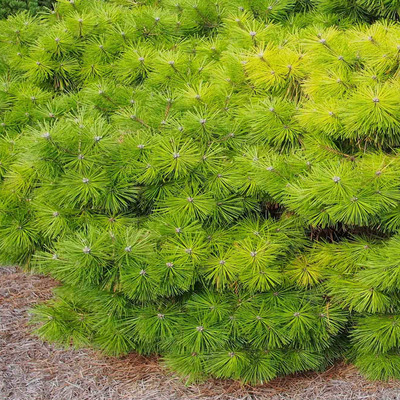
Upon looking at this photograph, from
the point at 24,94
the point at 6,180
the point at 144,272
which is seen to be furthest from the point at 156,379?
the point at 24,94

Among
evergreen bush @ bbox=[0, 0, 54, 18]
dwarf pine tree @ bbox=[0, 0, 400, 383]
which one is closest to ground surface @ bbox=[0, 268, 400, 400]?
dwarf pine tree @ bbox=[0, 0, 400, 383]

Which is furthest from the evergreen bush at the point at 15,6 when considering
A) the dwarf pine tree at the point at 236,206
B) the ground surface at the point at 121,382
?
the ground surface at the point at 121,382

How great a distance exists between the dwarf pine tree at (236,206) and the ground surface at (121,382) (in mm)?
81

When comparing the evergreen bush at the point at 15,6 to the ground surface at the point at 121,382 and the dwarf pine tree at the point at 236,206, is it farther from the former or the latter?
the ground surface at the point at 121,382

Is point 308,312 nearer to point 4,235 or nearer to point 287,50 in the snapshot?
point 287,50

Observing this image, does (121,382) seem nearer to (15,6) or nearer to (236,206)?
(236,206)

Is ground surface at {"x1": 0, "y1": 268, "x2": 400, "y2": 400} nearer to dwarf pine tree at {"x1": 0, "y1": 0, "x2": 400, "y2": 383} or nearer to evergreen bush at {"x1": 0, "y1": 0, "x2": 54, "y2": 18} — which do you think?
dwarf pine tree at {"x1": 0, "y1": 0, "x2": 400, "y2": 383}

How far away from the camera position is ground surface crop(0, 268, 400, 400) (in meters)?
2.12

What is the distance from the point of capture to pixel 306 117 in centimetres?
185

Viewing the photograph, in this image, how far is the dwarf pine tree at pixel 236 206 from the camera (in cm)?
181

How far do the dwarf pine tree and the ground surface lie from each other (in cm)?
8

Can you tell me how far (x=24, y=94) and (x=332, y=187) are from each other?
57.7 inches

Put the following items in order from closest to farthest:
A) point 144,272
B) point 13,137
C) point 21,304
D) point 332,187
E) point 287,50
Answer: point 332,187, point 144,272, point 287,50, point 13,137, point 21,304

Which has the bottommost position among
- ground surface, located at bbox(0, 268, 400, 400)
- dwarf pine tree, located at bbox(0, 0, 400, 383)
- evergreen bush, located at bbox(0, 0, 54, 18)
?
ground surface, located at bbox(0, 268, 400, 400)
